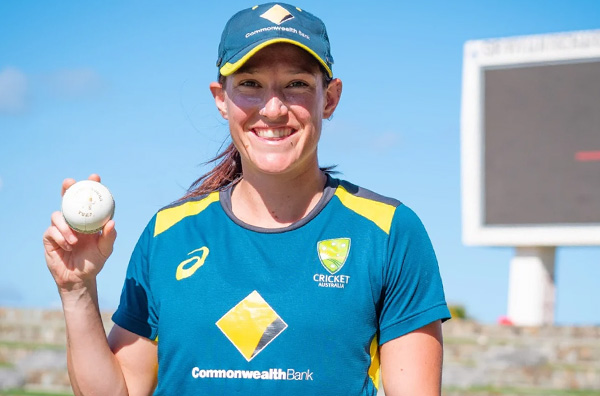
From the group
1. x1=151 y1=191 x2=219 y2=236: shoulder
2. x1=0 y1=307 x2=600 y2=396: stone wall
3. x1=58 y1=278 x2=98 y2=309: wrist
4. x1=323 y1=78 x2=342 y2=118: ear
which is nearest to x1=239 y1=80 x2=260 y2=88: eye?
x1=323 y1=78 x2=342 y2=118: ear

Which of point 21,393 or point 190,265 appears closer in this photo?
point 190,265

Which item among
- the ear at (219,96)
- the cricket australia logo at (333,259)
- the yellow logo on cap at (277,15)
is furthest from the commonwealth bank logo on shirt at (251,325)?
the yellow logo on cap at (277,15)

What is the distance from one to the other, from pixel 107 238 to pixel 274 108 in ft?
2.04

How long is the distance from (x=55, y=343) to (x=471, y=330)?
208 inches

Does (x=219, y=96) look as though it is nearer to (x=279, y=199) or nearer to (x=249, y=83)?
(x=249, y=83)

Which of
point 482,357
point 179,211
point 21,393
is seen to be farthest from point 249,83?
point 482,357

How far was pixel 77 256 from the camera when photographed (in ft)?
8.73

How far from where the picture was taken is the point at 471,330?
1191 centimetres

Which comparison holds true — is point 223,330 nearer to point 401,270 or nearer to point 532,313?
point 401,270

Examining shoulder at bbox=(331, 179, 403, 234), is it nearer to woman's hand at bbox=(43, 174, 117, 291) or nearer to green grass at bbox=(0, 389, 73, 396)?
woman's hand at bbox=(43, 174, 117, 291)

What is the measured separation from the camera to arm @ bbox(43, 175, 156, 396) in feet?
8.68

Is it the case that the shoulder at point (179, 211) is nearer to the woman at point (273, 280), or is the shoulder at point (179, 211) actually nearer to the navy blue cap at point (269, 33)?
the woman at point (273, 280)

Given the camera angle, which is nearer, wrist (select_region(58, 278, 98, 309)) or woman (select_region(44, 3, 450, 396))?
woman (select_region(44, 3, 450, 396))

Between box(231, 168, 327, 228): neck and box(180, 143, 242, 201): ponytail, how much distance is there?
188 mm
